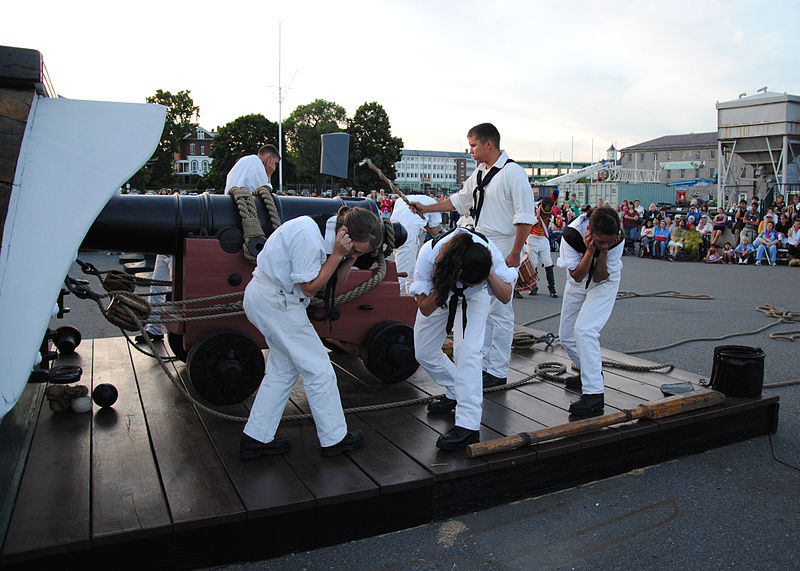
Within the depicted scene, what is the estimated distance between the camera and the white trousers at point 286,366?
3.02m

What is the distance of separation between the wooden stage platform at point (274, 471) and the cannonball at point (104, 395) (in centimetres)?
7

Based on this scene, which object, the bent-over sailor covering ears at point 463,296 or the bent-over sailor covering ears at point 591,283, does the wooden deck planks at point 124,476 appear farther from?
the bent-over sailor covering ears at point 591,283

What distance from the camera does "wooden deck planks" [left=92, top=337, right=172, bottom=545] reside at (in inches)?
93.9

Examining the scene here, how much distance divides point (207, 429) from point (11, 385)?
1.51 m

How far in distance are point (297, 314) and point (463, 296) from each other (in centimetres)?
85

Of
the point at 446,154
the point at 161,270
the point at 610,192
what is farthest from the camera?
the point at 446,154

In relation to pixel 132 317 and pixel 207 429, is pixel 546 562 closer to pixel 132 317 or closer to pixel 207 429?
pixel 207 429

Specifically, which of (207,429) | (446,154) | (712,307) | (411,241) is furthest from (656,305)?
(446,154)

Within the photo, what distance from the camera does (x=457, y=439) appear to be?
3152 mm

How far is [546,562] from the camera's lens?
260 cm

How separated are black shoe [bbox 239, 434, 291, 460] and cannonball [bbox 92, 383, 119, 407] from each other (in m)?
1.07

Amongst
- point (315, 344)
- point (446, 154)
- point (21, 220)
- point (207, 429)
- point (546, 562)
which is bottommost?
point (546, 562)

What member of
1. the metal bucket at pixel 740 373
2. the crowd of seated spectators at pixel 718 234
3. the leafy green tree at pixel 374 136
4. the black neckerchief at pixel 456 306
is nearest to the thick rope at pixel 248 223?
the black neckerchief at pixel 456 306

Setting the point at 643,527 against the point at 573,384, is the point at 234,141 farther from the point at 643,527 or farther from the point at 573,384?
the point at 643,527
